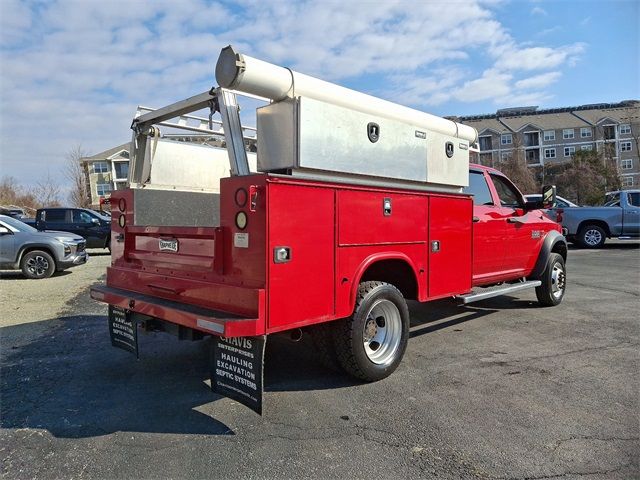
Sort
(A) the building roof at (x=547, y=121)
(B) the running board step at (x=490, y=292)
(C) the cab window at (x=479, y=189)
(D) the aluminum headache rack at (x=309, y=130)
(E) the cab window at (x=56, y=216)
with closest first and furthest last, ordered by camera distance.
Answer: (D) the aluminum headache rack at (x=309, y=130)
(B) the running board step at (x=490, y=292)
(C) the cab window at (x=479, y=189)
(E) the cab window at (x=56, y=216)
(A) the building roof at (x=547, y=121)

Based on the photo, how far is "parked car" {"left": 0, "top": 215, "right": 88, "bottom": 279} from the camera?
432 inches

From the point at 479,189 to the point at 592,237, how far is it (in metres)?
13.7

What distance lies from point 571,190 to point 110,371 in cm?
4859

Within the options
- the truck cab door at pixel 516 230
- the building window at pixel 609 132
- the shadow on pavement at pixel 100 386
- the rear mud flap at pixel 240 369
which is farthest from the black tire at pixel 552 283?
the building window at pixel 609 132

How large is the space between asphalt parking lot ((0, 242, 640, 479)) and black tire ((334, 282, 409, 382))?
18 cm

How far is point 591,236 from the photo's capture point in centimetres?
1738

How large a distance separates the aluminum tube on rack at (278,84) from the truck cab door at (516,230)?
2935mm

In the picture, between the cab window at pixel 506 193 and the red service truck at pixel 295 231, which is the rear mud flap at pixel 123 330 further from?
the cab window at pixel 506 193

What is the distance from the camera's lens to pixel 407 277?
15.1 feet

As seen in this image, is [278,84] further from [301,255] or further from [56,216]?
[56,216]

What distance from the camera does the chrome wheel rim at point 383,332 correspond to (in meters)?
4.25

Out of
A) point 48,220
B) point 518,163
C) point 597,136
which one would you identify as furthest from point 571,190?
point 48,220

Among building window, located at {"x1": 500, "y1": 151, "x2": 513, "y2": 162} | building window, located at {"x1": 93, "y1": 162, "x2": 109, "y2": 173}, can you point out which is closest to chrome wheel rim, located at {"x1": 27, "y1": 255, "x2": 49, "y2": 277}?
building window, located at {"x1": 500, "y1": 151, "x2": 513, "y2": 162}

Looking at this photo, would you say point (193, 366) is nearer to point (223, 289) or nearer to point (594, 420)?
point (223, 289)
